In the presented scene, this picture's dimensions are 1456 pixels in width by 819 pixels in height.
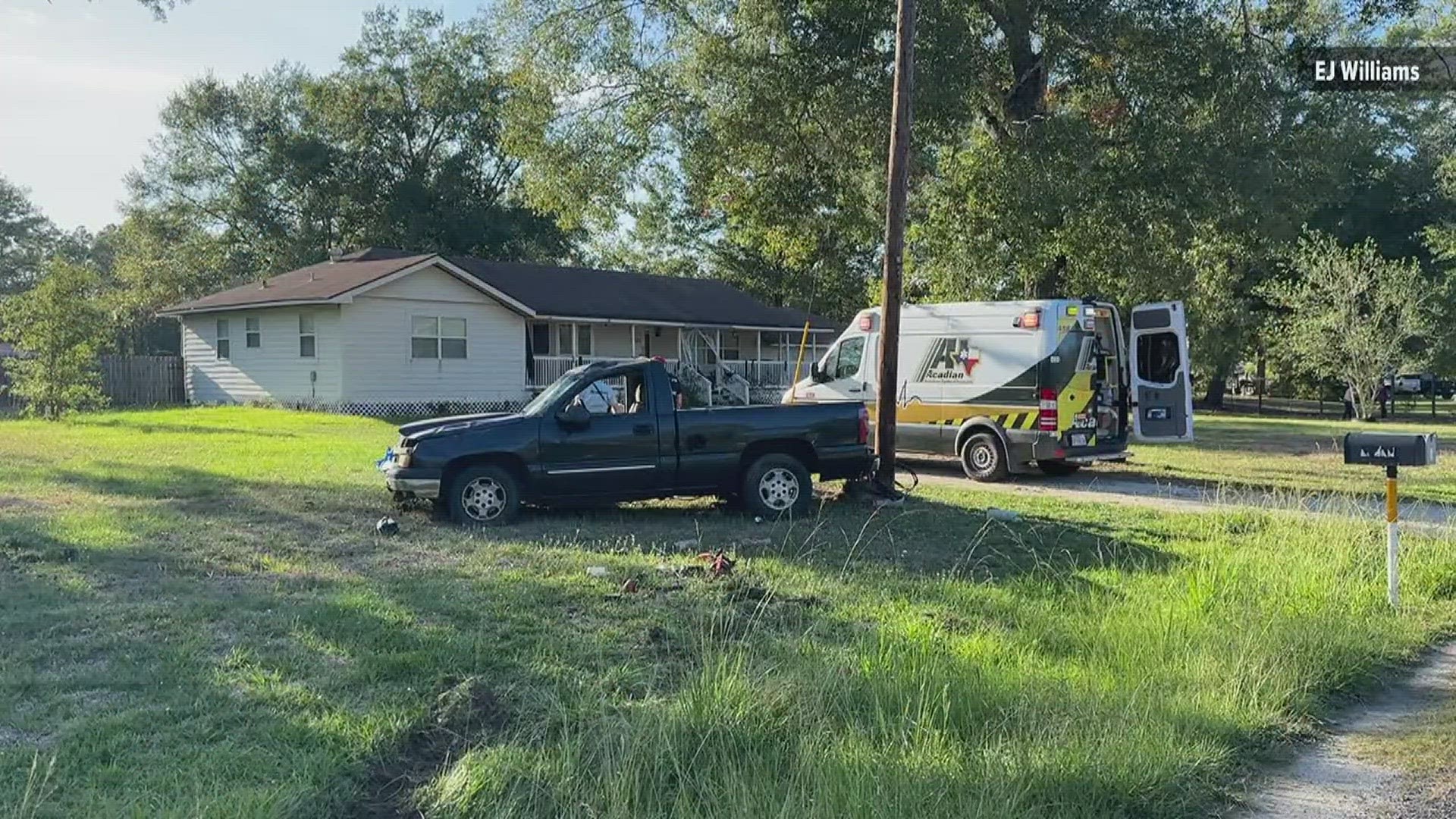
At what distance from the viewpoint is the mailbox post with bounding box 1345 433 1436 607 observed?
6.79 metres

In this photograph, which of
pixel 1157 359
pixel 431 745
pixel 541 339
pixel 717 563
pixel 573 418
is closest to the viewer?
pixel 431 745

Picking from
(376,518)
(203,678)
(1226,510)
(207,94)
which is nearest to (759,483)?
(376,518)

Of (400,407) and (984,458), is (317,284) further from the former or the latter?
(984,458)

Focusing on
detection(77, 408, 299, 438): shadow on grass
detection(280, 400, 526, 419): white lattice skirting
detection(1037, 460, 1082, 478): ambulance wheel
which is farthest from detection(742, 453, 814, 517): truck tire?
detection(280, 400, 526, 419): white lattice skirting

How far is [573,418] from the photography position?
10.0 m

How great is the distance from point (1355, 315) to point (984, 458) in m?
20.2

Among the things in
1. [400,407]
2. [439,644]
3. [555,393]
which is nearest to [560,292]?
[400,407]

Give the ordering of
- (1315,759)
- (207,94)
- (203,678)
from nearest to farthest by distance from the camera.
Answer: (1315,759) < (203,678) < (207,94)

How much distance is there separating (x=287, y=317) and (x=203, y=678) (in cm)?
2433

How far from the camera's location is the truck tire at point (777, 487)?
10.5 m

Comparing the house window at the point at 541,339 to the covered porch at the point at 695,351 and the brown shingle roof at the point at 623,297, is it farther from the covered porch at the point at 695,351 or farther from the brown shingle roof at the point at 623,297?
the brown shingle roof at the point at 623,297

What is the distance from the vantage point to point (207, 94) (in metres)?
43.5

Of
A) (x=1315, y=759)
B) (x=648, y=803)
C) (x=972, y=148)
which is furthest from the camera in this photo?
(x=972, y=148)

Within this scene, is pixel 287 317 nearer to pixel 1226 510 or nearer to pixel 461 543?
pixel 461 543
